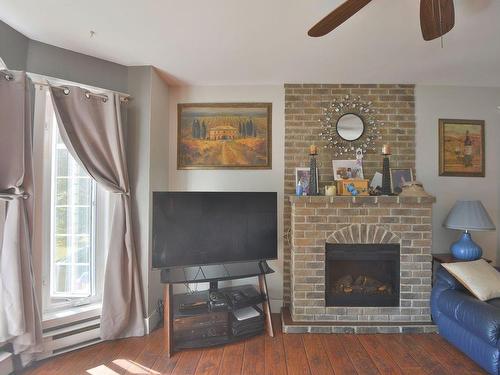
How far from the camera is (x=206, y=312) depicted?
2152 mm

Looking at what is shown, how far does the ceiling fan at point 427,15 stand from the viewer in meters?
1.25

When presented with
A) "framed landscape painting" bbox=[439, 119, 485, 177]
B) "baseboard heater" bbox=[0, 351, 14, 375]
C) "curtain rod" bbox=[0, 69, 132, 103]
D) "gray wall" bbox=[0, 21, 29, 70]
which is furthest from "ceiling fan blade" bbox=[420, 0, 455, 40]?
"baseboard heater" bbox=[0, 351, 14, 375]

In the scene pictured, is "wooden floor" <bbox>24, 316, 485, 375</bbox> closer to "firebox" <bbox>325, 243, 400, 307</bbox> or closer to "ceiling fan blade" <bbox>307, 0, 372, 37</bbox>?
"firebox" <bbox>325, 243, 400, 307</bbox>

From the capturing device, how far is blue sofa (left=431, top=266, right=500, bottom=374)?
172 cm

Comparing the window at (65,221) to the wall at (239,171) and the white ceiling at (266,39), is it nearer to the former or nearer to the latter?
the white ceiling at (266,39)

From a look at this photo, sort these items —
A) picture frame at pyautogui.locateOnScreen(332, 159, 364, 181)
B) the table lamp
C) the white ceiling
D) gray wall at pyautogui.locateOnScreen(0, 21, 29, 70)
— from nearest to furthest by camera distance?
the white ceiling < gray wall at pyautogui.locateOnScreen(0, 21, 29, 70) < the table lamp < picture frame at pyautogui.locateOnScreen(332, 159, 364, 181)

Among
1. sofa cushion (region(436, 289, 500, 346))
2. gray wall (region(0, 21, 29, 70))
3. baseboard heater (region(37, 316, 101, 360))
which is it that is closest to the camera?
sofa cushion (region(436, 289, 500, 346))

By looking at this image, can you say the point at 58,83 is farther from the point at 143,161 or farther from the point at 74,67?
the point at 143,161

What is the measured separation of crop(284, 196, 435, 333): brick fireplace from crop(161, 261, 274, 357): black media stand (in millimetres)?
390

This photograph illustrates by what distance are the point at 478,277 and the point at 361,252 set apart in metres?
0.91

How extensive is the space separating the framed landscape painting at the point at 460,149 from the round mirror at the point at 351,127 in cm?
90

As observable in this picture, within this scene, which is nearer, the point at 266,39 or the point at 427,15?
the point at 427,15

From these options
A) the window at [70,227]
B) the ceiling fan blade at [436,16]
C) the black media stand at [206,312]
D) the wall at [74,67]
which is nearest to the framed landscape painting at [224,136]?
the wall at [74,67]

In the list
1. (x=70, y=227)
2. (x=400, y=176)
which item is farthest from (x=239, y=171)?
(x=400, y=176)
